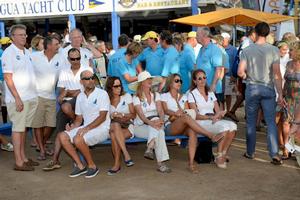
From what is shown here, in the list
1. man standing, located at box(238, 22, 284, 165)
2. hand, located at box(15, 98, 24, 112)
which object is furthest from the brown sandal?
man standing, located at box(238, 22, 284, 165)

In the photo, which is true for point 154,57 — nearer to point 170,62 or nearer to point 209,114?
point 170,62

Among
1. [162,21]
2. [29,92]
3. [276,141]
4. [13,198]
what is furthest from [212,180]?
[162,21]

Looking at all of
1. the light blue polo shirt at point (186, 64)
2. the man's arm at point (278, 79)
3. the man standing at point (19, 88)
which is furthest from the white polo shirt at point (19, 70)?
the man's arm at point (278, 79)

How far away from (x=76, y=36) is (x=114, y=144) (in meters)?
1.80

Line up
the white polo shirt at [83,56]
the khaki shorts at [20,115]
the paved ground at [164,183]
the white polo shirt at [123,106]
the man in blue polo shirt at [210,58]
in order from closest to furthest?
the paved ground at [164,183] < the khaki shorts at [20,115] < the white polo shirt at [123,106] < the white polo shirt at [83,56] < the man in blue polo shirt at [210,58]

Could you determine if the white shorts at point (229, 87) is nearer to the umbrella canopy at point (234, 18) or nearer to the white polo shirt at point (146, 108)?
the umbrella canopy at point (234, 18)

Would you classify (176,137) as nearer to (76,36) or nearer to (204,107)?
(204,107)

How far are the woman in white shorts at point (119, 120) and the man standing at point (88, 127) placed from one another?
0.38 feet

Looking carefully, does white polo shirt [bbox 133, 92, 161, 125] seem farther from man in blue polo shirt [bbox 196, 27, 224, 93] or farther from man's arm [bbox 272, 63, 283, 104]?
man's arm [bbox 272, 63, 283, 104]

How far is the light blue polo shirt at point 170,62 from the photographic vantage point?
7336 mm

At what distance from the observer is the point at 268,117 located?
640 cm

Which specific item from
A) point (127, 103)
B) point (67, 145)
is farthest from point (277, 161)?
point (67, 145)

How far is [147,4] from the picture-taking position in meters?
14.8

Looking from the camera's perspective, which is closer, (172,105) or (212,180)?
(212,180)
